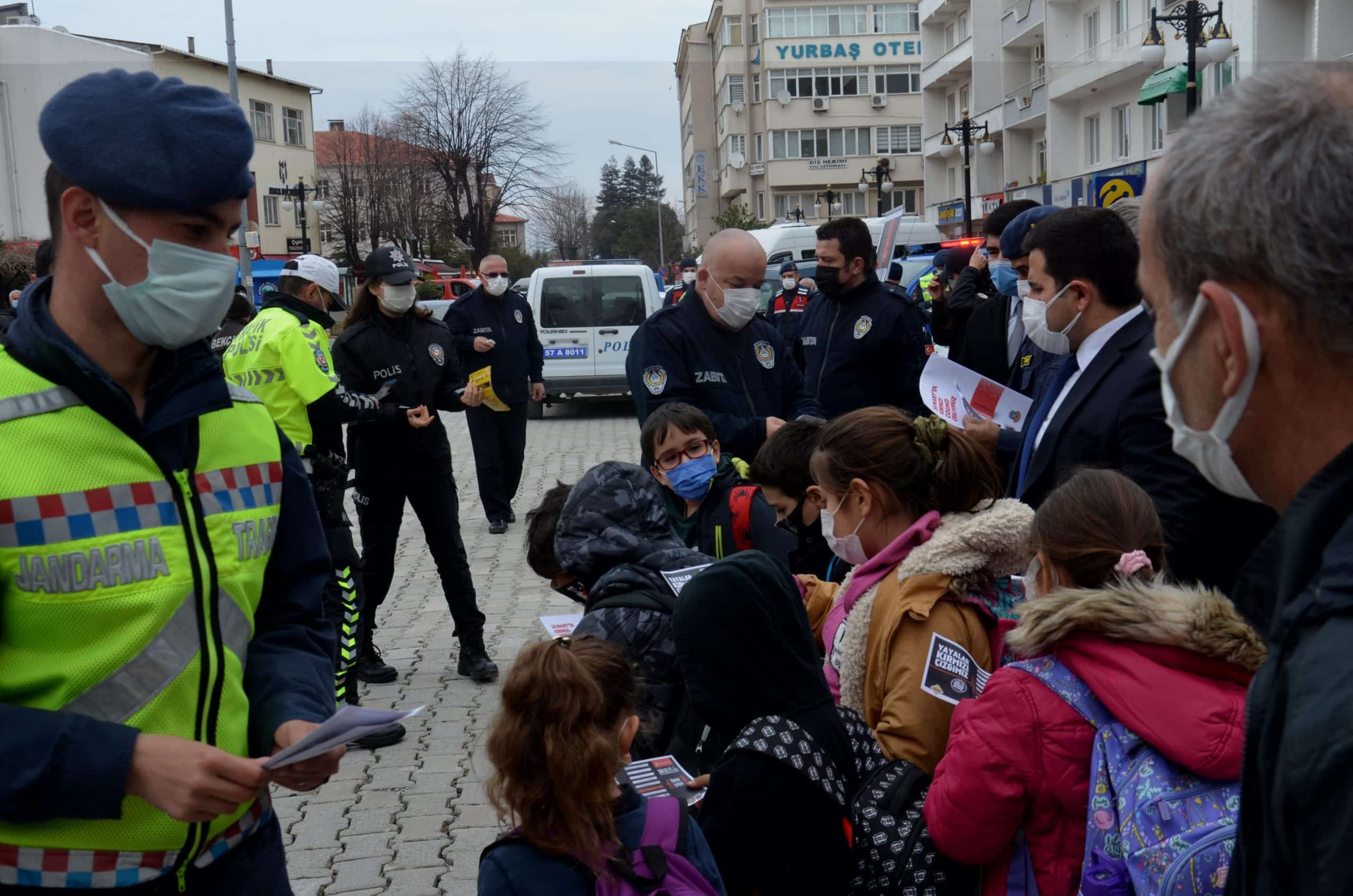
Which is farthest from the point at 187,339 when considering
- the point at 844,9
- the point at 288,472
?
the point at 844,9

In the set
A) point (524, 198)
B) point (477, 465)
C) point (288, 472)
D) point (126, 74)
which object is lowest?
point (477, 465)

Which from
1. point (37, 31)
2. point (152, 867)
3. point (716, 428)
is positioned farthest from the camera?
point (37, 31)

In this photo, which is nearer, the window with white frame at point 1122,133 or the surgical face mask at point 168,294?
the surgical face mask at point 168,294

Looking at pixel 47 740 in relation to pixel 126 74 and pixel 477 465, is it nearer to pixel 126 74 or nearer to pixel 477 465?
pixel 126 74

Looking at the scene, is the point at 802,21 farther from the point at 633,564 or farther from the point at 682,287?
the point at 633,564

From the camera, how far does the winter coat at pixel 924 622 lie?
2.81 meters

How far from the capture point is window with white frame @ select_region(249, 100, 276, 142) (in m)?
60.8

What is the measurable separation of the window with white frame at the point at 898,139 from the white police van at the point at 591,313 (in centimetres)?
5660

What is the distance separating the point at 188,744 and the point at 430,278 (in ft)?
158

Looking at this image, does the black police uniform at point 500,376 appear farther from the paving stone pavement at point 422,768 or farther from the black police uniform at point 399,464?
the black police uniform at point 399,464

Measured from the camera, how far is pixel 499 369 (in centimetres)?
1103

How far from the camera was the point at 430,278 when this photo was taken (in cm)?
4850

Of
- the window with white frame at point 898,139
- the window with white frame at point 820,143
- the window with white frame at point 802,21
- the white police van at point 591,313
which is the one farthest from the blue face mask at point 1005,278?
the window with white frame at point 802,21

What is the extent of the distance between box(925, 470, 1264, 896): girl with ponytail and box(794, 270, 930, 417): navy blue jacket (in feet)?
13.3
